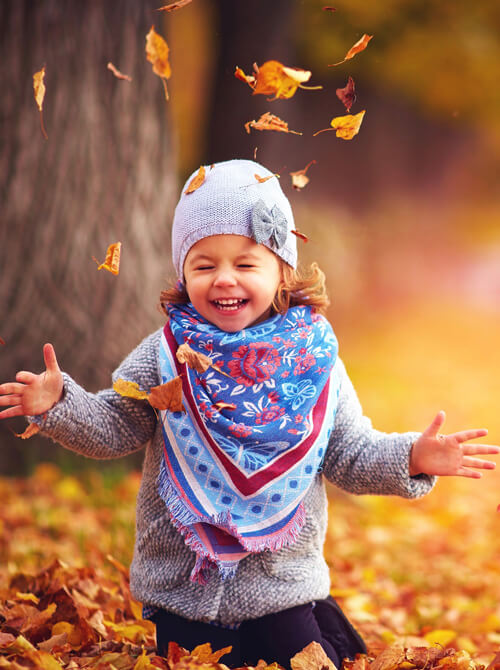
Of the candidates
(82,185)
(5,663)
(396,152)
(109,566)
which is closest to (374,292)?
(396,152)

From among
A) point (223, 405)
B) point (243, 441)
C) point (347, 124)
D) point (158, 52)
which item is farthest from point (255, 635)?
point (158, 52)

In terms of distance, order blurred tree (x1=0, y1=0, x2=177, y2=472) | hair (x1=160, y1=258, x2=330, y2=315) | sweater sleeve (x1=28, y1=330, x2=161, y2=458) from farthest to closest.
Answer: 1. blurred tree (x1=0, y1=0, x2=177, y2=472)
2. hair (x1=160, y1=258, x2=330, y2=315)
3. sweater sleeve (x1=28, y1=330, x2=161, y2=458)

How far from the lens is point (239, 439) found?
6.95 feet

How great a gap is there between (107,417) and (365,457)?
0.78 meters

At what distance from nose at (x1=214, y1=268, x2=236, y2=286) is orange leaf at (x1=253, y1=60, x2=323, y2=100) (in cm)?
52

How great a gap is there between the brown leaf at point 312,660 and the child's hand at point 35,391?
0.98m

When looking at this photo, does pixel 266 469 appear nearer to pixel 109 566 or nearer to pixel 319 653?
pixel 319 653

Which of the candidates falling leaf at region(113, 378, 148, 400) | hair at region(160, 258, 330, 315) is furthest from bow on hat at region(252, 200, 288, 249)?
falling leaf at region(113, 378, 148, 400)

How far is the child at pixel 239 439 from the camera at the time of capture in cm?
212

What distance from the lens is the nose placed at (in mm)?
2117

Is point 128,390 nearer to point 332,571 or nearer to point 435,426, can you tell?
Answer: point 435,426

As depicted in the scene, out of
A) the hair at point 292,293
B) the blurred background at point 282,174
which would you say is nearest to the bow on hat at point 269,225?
the hair at point 292,293

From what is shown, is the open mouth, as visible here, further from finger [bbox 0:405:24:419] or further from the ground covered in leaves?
the ground covered in leaves

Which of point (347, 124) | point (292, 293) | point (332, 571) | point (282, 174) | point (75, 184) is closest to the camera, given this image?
point (347, 124)
